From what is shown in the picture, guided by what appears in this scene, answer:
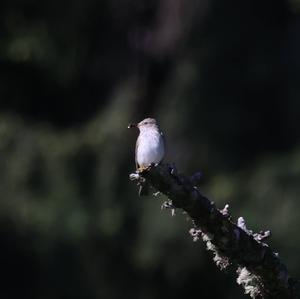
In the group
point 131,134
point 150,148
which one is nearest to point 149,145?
point 150,148

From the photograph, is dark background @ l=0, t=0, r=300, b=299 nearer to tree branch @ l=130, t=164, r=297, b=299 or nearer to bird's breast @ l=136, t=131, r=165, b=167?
bird's breast @ l=136, t=131, r=165, b=167

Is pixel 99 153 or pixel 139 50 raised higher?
pixel 139 50

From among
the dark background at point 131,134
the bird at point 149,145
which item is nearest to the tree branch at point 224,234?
the bird at point 149,145

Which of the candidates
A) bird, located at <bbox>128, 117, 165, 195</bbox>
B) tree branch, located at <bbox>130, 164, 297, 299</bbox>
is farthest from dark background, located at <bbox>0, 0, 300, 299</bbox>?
tree branch, located at <bbox>130, 164, 297, 299</bbox>

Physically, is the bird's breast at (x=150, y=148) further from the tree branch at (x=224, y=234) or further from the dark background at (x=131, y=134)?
the dark background at (x=131, y=134)

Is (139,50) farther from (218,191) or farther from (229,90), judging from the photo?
(218,191)

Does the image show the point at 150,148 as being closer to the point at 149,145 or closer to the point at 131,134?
the point at 149,145

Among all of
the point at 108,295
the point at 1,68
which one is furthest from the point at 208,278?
the point at 1,68
